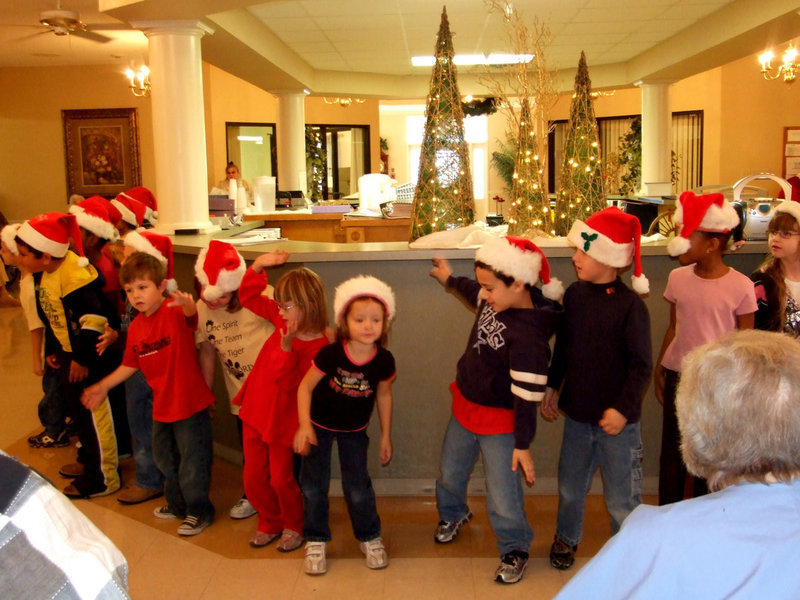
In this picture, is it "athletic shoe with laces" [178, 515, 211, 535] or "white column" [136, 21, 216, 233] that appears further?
"white column" [136, 21, 216, 233]

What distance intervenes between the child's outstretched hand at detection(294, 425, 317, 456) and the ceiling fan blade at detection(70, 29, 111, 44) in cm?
700

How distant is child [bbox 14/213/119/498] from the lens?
10.8 feet

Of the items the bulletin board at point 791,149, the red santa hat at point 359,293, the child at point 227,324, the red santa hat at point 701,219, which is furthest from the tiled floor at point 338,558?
the bulletin board at point 791,149

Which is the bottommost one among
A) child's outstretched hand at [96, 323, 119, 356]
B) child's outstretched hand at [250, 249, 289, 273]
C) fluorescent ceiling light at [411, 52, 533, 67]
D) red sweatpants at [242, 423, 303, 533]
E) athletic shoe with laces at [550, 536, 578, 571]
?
athletic shoe with laces at [550, 536, 578, 571]

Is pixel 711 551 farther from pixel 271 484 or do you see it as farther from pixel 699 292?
pixel 271 484

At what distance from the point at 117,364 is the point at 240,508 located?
0.87 meters

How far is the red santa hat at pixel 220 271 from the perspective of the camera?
9.62 feet

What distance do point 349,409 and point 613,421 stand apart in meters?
0.90

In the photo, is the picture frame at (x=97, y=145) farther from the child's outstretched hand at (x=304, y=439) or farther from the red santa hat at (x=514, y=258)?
the red santa hat at (x=514, y=258)

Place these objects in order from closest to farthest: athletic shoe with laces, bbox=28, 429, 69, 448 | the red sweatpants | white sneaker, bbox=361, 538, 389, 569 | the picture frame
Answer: white sneaker, bbox=361, 538, 389, 569 → the red sweatpants → athletic shoe with laces, bbox=28, 429, 69, 448 → the picture frame

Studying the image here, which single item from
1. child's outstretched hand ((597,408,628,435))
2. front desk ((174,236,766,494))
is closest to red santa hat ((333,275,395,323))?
Result: front desk ((174,236,766,494))

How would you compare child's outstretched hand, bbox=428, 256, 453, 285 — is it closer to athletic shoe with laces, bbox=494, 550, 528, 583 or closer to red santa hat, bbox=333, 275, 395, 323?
red santa hat, bbox=333, 275, 395, 323

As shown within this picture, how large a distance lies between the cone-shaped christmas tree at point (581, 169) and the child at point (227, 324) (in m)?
1.49

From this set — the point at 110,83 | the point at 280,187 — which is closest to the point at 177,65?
the point at 280,187
